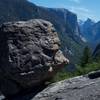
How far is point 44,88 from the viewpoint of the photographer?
23.1 metres

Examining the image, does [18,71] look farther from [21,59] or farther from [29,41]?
[29,41]

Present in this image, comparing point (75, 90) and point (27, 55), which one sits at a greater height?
point (27, 55)

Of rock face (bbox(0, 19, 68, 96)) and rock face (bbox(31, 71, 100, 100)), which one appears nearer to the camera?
rock face (bbox(31, 71, 100, 100))

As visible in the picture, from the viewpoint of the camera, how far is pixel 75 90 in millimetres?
20750

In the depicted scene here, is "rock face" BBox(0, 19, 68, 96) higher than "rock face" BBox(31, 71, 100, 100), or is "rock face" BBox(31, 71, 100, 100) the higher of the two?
"rock face" BBox(0, 19, 68, 96)

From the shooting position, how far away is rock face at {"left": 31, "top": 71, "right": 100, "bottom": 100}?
1955 centimetres

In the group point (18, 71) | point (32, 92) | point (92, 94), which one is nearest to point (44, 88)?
point (32, 92)

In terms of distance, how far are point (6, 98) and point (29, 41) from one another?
441cm

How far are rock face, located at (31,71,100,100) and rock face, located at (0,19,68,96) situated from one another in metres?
0.93

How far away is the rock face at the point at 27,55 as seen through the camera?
21844mm

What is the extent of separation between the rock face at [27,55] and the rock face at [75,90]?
0.93 metres

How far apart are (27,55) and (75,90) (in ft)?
12.3

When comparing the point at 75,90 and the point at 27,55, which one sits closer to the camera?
the point at 75,90

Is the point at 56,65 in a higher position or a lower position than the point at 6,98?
higher
